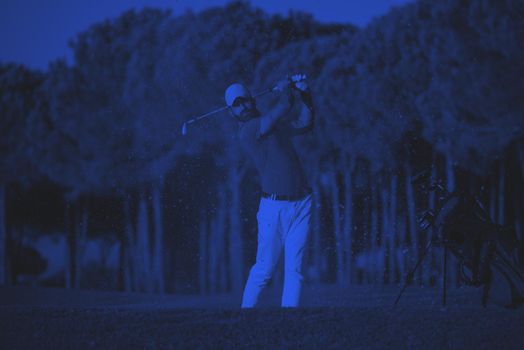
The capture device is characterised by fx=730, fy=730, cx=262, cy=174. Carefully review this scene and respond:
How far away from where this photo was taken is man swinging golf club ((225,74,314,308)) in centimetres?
532

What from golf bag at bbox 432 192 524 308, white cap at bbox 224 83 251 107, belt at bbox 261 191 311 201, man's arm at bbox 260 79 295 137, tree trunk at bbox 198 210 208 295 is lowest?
tree trunk at bbox 198 210 208 295

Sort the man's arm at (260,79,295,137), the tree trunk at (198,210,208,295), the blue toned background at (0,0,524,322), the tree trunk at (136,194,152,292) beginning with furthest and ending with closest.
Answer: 1. the tree trunk at (136,194,152,292)
2. the tree trunk at (198,210,208,295)
3. the blue toned background at (0,0,524,322)
4. the man's arm at (260,79,295,137)

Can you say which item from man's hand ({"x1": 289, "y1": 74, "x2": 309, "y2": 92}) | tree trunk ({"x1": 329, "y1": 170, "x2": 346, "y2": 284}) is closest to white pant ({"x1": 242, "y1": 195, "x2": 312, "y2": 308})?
man's hand ({"x1": 289, "y1": 74, "x2": 309, "y2": 92})

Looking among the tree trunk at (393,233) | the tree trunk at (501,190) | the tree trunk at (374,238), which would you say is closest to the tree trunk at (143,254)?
the tree trunk at (374,238)

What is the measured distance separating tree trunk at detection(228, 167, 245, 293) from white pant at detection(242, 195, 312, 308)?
9759mm

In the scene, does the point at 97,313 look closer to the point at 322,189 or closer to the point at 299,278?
the point at 299,278

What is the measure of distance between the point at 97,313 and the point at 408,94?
31.9 ft

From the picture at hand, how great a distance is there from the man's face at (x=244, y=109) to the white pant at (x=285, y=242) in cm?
67

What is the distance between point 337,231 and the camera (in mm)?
16234

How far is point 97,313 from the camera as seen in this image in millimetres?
4797

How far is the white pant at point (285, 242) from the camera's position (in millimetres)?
5316

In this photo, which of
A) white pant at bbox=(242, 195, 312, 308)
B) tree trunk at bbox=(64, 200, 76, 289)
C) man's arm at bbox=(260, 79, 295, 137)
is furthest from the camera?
tree trunk at bbox=(64, 200, 76, 289)

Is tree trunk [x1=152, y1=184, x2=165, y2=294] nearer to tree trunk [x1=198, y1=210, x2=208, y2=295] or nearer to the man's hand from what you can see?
Answer: tree trunk [x1=198, y1=210, x2=208, y2=295]

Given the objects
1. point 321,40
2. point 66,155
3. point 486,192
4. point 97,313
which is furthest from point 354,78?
point 97,313
